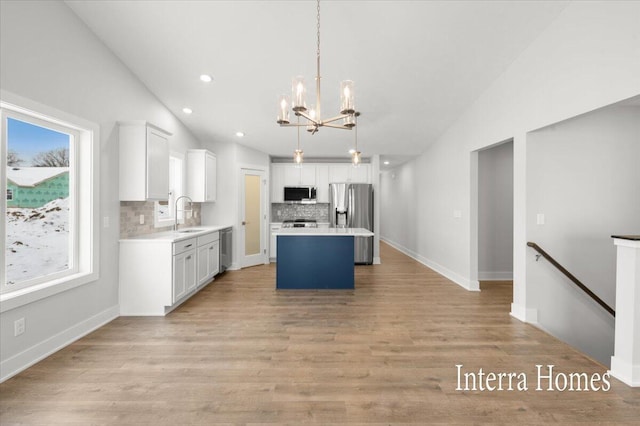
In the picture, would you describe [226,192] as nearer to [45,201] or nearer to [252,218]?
[252,218]

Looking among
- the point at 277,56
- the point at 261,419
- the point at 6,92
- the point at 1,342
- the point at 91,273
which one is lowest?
the point at 261,419

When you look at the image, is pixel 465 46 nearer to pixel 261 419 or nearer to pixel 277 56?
pixel 277 56

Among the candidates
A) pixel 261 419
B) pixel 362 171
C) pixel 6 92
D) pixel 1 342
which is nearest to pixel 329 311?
pixel 261 419

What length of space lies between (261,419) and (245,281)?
364cm

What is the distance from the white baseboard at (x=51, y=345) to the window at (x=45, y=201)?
0.42 m

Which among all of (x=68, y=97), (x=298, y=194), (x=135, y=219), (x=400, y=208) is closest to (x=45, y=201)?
(x=68, y=97)

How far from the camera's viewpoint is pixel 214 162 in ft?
19.9

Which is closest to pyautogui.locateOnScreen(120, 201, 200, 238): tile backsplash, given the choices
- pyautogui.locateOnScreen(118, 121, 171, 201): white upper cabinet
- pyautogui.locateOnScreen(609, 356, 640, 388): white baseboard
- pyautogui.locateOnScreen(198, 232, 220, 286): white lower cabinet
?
pyautogui.locateOnScreen(118, 121, 171, 201): white upper cabinet

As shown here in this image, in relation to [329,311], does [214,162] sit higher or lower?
higher

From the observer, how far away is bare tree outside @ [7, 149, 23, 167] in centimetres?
254

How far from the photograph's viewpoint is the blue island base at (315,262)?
4.89 meters

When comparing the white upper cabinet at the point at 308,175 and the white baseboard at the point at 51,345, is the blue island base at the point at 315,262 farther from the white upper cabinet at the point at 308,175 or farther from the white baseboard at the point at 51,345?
the white upper cabinet at the point at 308,175

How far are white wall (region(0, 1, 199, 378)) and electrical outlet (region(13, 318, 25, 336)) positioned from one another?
0.04 metres

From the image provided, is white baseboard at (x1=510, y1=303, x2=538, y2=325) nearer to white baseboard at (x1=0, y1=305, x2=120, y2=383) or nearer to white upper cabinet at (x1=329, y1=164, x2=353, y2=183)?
white upper cabinet at (x1=329, y1=164, x2=353, y2=183)
